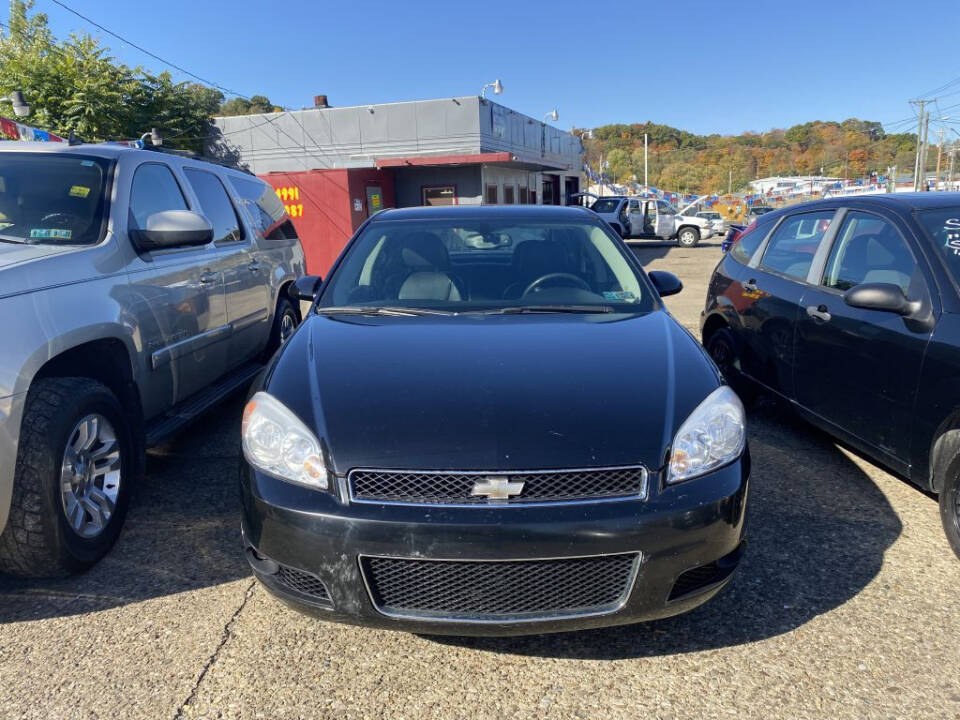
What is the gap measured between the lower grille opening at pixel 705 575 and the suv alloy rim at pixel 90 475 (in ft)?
7.79

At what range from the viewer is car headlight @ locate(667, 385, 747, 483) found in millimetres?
2250

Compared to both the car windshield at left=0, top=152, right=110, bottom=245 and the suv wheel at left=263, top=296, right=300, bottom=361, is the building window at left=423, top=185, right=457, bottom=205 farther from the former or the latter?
the car windshield at left=0, top=152, right=110, bottom=245

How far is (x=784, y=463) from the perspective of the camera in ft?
13.7

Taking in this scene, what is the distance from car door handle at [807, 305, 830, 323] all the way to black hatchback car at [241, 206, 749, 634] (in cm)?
154

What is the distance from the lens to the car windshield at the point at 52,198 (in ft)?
11.0

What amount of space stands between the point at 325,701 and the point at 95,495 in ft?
5.12

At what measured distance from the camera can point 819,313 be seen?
391 centimetres

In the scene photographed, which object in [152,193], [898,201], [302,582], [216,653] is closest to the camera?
[302,582]

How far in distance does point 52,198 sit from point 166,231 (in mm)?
594

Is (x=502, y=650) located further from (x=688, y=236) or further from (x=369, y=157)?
(x=688, y=236)

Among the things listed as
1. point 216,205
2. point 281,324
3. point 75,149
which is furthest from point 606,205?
point 75,149

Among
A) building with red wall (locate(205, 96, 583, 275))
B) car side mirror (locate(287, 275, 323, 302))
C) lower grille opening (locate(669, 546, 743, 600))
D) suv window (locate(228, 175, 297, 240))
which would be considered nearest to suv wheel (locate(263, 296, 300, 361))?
suv window (locate(228, 175, 297, 240))

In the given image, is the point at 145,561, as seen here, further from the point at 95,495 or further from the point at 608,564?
the point at 608,564

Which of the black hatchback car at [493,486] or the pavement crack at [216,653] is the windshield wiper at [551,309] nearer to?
the black hatchback car at [493,486]
